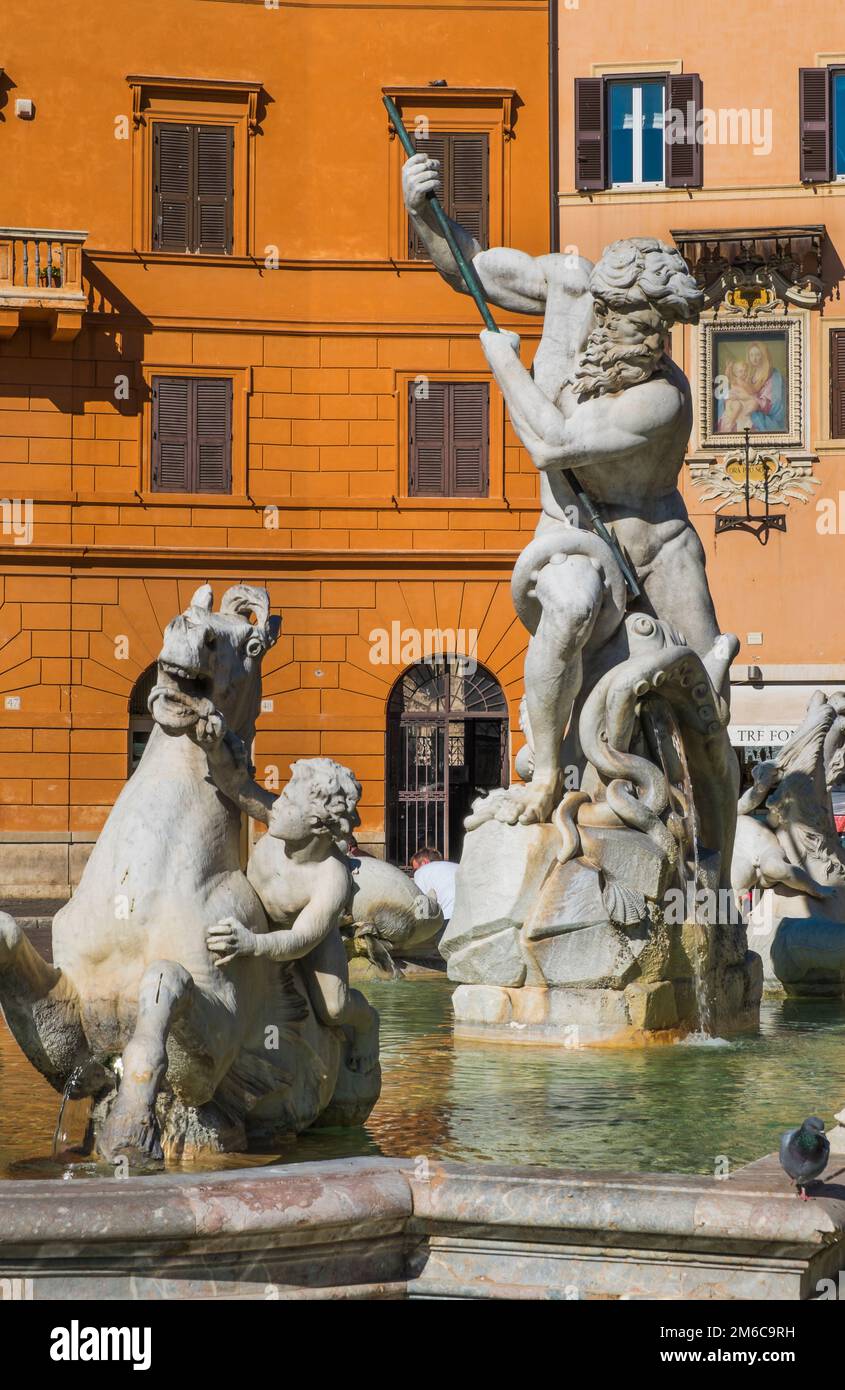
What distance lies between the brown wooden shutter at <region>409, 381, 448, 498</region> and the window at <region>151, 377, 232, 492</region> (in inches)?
93.4

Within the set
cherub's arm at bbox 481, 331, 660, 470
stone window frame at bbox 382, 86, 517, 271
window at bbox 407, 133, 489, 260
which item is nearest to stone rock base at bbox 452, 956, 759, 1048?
cherub's arm at bbox 481, 331, 660, 470

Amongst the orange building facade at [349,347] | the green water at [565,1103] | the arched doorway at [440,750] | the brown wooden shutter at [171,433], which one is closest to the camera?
the green water at [565,1103]

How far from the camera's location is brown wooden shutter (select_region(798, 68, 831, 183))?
94.2ft

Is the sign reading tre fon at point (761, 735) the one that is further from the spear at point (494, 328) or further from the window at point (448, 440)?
the spear at point (494, 328)

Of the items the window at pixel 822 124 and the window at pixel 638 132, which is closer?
the window at pixel 822 124

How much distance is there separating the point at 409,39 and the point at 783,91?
16.1 ft

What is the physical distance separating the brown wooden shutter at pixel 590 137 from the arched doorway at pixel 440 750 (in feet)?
21.5

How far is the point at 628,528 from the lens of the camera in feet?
23.3

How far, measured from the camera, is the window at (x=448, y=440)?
94.9 feet

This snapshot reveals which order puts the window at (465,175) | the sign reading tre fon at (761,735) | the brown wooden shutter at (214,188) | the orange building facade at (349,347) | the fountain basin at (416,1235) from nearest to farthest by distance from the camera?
the fountain basin at (416,1235)
the sign reading tre fon at (761,735)
the orange building facade at (349,347)
the brown wooden shutter at (214,188)
the window at (465,175)

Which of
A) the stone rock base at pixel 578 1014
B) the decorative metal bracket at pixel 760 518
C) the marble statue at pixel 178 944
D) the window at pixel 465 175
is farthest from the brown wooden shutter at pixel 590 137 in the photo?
the marble statue at pixel 178 944

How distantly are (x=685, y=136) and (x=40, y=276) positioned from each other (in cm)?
854

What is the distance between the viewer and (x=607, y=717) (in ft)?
22.4
